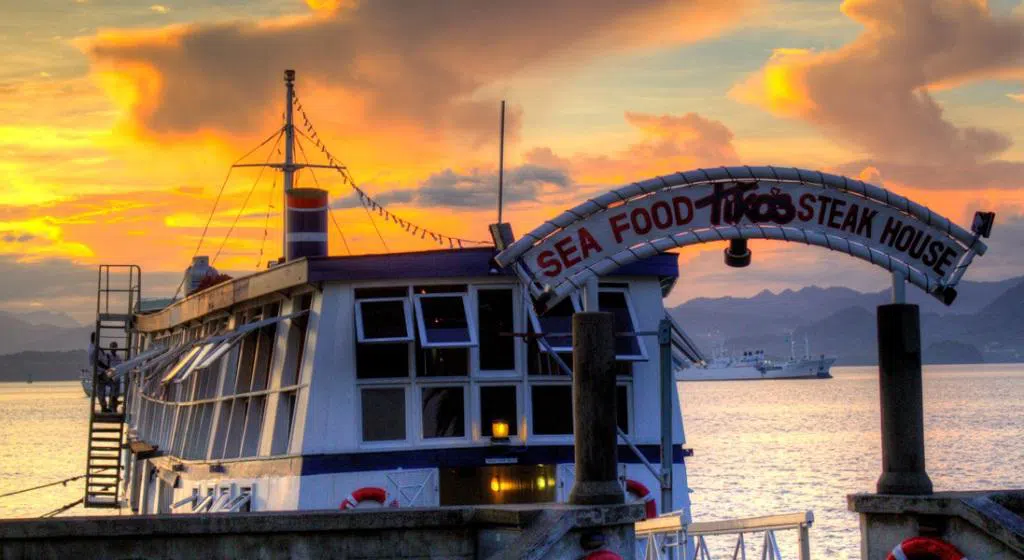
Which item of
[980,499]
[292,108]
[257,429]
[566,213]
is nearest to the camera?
[980,499]

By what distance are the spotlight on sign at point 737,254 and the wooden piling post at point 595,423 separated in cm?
285

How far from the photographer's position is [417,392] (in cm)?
2281

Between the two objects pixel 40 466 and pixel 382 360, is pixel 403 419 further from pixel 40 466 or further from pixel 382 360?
pixel 40 466

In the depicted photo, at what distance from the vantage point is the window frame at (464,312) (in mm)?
21953

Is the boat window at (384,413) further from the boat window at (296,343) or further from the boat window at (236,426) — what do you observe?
the boat window at (236,426)

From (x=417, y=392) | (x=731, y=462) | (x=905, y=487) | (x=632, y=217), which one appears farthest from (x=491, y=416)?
(x=731, y=462)

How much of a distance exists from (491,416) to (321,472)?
267 centimetres

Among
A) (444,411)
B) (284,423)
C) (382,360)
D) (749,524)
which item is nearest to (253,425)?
(284,423)

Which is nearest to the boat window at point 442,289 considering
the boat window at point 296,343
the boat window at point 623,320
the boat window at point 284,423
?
→ the boat window at point 296,343

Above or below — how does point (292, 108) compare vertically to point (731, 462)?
above

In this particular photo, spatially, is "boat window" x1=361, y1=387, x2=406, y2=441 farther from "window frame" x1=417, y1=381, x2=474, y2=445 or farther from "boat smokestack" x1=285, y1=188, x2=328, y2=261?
"boat smokestack" x1=285, y1=188, x2=328, y2=261

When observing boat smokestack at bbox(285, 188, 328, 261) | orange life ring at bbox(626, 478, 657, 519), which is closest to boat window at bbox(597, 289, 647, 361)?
orange life ring at bbox(626, 478, 657, 519)

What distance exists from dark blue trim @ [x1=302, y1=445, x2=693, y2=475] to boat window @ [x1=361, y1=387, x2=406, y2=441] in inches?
13.3

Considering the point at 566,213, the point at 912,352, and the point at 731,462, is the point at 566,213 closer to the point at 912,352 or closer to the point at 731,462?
the point at 912,352
